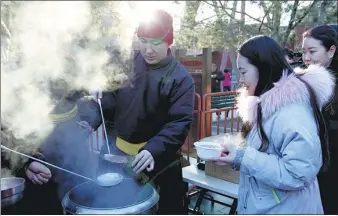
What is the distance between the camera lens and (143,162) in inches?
71.4

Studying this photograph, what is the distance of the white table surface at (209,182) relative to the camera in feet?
9.37

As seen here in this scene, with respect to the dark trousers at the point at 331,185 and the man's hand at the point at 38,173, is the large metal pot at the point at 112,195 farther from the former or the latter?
the dark trousers at the point at 331,185

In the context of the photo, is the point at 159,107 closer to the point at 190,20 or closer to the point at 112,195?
the point at 112,195

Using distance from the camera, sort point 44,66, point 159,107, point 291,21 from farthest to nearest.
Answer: point 291,21, point 44,66, point 159,107

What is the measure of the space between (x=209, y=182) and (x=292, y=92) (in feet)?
5.65

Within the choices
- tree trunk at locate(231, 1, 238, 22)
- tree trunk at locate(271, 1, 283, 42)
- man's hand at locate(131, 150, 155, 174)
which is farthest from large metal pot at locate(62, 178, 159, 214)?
tree trunk at locate(231, 1, 238, 22)

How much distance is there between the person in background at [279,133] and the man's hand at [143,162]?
15.8 inches

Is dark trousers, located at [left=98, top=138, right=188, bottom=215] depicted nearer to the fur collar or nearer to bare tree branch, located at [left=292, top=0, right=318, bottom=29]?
the fur collar

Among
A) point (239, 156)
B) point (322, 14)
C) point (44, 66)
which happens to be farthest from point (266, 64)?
point (322, 14)

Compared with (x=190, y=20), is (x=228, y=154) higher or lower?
lower

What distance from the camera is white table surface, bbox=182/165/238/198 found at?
286cm

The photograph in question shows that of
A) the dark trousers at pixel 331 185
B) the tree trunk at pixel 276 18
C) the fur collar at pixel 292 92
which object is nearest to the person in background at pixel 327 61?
the dark trousers at pixel 331 185

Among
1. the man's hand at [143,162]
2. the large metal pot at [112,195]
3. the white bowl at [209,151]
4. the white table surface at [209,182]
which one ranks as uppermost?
the white bowl at [209,151]

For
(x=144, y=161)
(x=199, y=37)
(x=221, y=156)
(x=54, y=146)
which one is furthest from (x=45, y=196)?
(x=199, y=37)
